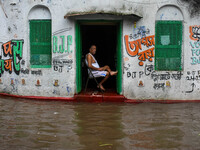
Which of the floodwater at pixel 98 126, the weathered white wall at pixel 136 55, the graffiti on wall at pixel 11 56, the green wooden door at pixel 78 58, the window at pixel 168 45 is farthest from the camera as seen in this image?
the graffiti on wall at pixel 11 56

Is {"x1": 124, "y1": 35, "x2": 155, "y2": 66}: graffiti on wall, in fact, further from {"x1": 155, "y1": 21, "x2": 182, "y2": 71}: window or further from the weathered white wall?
{"x1": 155, "y1": 21, "x2": 182, "y2": 71}: window

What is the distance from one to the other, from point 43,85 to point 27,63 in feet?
3.04

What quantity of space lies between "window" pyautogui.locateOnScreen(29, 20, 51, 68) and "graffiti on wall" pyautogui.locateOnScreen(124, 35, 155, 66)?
101 inches

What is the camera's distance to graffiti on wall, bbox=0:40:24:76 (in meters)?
9.59

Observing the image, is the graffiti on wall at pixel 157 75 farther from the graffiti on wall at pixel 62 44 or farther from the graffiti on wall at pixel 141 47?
the graffiti on wall at pixel 62 44

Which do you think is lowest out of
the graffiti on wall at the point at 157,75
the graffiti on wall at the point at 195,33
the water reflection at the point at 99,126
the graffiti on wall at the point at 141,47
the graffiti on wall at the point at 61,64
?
the water reflection at the point at 99,126

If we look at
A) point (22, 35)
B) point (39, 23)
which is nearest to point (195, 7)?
point (39, 23)

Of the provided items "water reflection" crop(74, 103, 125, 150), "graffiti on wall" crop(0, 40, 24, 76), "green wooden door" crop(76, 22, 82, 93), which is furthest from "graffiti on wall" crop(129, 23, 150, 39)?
"graffiti on wall" crop(0, 40, 24, 76)

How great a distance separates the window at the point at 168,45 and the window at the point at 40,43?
352cm

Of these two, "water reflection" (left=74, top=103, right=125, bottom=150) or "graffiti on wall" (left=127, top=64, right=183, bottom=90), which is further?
"graffiti on wall" (left=127, top=64, right=183, bottom=90)

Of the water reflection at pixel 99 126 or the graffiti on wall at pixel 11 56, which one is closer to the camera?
the water reflection at pixel 99 126

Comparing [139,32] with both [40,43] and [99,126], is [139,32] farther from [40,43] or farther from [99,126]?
[99,126]

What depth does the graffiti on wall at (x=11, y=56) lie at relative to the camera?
9594 mm

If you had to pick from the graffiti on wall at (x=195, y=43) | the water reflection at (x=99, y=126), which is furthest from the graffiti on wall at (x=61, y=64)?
the graffiti on wall at (x=195, y=43)
